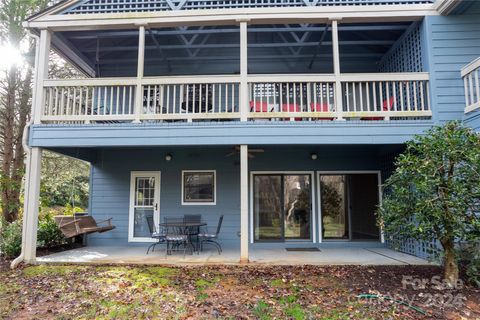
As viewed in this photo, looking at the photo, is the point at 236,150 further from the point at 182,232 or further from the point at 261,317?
the point at 261,317

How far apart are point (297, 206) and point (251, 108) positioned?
3042mm

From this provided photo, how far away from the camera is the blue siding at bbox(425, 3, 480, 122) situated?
6.66 meters

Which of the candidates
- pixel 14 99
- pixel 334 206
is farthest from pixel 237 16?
pixel 14 99

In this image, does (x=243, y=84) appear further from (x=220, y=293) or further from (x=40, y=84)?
(x=40, y=84)

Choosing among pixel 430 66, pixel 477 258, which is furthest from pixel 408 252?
pixel 430 66

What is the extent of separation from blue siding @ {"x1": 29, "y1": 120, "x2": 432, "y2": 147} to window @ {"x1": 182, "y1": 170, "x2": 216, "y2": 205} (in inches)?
93.3

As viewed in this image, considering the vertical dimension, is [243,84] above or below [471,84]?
above

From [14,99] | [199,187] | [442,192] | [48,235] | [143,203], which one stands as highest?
[14,99]

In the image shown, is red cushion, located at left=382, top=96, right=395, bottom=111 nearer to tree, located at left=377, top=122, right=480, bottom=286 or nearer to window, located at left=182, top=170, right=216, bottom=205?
tree, located at left=377, top=122, right=480, bottom=286

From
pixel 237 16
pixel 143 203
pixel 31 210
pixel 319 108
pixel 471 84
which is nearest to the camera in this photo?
pixel 471 84

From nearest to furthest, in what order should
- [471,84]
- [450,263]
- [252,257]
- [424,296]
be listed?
[424,296]
[450,263]
[471,84]
[252,257]

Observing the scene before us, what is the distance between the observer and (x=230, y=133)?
21.8 ft

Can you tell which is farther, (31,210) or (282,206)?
(282,206)

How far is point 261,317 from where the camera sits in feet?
13.1
